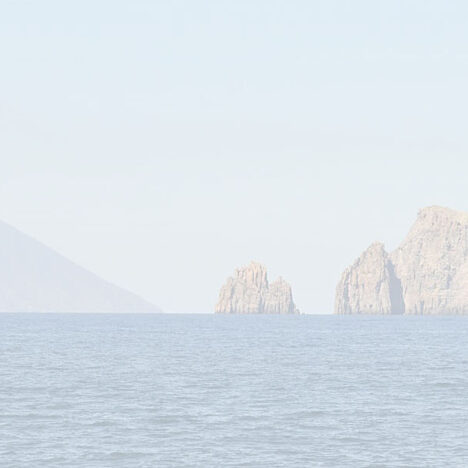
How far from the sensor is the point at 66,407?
205ft

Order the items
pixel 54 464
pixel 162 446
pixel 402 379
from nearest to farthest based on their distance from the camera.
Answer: pixel 54 464 → pixel 162 446 → pixel 402 379

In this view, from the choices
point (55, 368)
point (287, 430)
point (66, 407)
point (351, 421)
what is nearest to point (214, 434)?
point (287, 430)

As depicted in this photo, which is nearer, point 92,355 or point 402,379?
point 402,379

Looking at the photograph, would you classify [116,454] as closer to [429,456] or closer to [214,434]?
[214,434]

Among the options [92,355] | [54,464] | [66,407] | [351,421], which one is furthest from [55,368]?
[54,464]

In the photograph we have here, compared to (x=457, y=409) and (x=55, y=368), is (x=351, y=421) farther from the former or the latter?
(x=55, y=368)

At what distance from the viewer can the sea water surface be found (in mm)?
47750

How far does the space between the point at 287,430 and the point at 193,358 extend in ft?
174

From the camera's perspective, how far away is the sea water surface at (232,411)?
157 feet

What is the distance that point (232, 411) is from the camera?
Result: 200 ft

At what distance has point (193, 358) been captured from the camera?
351 feet

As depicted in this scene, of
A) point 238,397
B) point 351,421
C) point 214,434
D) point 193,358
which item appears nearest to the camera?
point 214,434

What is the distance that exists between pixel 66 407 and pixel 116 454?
1569 cm

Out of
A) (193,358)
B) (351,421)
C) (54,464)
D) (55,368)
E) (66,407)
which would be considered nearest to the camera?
(54,464)
